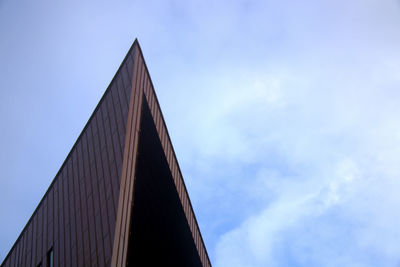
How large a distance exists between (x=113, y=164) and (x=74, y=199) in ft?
15.9

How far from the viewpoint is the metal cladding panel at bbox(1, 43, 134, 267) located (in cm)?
1688

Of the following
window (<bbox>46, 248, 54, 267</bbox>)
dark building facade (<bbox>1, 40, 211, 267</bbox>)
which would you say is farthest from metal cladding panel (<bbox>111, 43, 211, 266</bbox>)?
window (<bbox>46, 248, 54, 267</bbox>)

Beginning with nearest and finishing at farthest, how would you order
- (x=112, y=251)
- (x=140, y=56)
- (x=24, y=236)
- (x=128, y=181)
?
(x=112, y=251), (x=128, y=181), (x=140, y=56), (x=24, y=236)

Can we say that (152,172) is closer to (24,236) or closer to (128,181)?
(128,181)

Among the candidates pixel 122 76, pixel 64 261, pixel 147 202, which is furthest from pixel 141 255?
pixel 122 76

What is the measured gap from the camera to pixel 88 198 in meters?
19.7

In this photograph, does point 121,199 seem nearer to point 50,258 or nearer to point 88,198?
point 88,198

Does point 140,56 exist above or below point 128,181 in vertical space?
above

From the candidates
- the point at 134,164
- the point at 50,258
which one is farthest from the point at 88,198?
the point at 50,258

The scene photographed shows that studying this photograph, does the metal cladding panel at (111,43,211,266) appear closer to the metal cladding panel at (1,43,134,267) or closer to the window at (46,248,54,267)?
the metal cladding panel at (1,43,134,267)

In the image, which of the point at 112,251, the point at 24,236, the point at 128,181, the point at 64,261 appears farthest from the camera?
the point at 24,236

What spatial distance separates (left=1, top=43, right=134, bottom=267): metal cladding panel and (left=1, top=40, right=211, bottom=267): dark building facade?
0.05 meters

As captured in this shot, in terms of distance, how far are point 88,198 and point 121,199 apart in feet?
12.1

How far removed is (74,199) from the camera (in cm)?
2172
